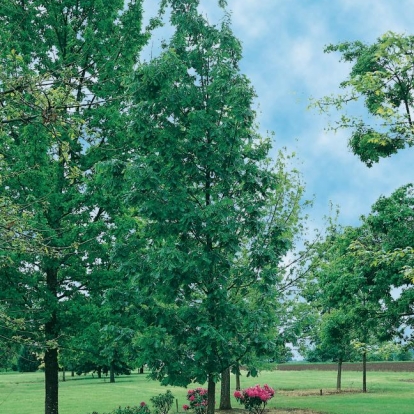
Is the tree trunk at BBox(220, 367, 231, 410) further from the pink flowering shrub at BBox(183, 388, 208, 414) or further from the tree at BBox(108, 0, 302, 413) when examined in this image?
the tree at BBox(108, 0, 302, 413)

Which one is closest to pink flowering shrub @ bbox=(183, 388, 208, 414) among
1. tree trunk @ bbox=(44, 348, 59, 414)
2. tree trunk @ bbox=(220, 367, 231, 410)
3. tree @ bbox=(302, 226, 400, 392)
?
tree trunk @ bbox=(220, 367, 231, 410)

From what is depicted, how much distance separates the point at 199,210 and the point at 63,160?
4.41m

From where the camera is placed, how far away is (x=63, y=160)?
14.9 meters

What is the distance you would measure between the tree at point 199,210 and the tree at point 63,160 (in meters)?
1.98

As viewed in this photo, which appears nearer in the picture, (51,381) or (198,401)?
(51,381)

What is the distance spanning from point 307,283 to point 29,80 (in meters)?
→ 21.5

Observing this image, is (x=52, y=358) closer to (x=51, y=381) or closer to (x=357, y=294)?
(x=51, y=381)

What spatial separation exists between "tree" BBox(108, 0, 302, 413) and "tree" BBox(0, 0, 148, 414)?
1978 mm

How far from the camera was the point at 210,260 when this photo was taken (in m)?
12.8

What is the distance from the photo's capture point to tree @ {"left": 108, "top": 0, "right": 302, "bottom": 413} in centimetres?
1276

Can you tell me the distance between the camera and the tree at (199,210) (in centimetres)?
1276

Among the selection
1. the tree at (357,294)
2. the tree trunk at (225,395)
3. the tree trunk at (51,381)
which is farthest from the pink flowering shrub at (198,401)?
the tree at (357,294)

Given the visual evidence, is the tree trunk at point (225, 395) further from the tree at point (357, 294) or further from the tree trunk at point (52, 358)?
the tree trunk at point (52, 358)

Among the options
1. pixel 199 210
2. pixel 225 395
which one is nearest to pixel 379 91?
pixel 199 210
